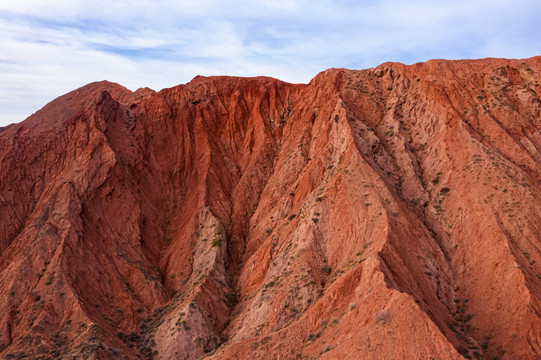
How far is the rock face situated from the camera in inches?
1174

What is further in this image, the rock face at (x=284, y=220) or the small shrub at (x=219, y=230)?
the small shrub at (x=219, y=230)

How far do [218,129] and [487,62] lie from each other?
31550 mm

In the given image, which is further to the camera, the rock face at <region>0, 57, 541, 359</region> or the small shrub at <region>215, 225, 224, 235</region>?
the small shrub at <region>215, 225, 224, 235</region>

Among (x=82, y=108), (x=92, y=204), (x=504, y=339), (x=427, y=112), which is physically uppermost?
(x=82, y=108)

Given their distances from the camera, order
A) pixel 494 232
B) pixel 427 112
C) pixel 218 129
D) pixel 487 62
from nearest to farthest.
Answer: pixel 494 232 < pixel 427 112 < pixel 487 62 < pixel 218 129

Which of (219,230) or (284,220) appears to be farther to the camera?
(219,230)

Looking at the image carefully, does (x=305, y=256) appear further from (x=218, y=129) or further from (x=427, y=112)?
(x=218, y=129)

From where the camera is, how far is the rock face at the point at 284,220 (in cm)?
2981

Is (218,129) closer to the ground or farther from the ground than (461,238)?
farther from the ground

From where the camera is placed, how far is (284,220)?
1672 inches

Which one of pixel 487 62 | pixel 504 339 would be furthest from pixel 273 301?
pixel 487 62

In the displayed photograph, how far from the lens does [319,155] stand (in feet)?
150

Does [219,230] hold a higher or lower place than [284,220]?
lower

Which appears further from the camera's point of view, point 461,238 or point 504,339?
point 461,238
